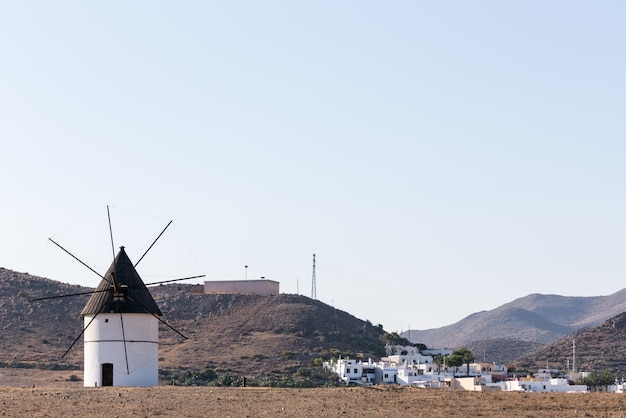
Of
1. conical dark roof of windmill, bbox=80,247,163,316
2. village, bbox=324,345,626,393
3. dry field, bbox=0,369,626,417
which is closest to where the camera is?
dry field, bbox=0,369,626,417

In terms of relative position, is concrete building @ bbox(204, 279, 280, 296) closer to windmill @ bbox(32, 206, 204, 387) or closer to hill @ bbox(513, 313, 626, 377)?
hill @ bbox(513, 313, 626, 377)

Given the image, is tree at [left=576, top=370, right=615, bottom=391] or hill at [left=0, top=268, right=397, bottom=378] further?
hill at [left=0, top=268, right=397, bottom=378]

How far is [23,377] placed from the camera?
8162 cm

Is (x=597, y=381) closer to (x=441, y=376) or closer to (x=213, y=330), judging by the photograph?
(x=441, y=376)

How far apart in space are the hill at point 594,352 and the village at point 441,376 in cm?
1379

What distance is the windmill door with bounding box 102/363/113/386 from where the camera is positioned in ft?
165

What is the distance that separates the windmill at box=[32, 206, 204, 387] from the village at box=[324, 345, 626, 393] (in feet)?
92.6

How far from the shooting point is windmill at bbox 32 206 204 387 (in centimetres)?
5025

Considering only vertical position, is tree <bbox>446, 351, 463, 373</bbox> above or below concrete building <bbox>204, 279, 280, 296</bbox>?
below

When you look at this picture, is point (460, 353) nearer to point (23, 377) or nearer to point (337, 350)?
point (337, 350)

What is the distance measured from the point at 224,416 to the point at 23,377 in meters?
51.2

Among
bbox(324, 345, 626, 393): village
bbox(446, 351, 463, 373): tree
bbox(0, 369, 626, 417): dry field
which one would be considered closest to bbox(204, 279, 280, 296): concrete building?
bbox(324, 345, 626, 393): village

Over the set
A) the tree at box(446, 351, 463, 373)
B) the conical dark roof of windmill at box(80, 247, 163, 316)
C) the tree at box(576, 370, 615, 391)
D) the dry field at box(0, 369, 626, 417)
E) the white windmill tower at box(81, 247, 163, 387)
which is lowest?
the tree at box(576, 370, 615, 391)

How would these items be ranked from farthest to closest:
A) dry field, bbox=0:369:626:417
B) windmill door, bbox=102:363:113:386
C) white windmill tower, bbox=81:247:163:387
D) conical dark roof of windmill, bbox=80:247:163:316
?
1. conical dark roof of windmill, bbox=80:247:163:316
2. white windmill tower, bbox=81:247:163:387
3. windmill door, bbox=102:363:113:386
4. dry field, bbox=0:369:626:417
